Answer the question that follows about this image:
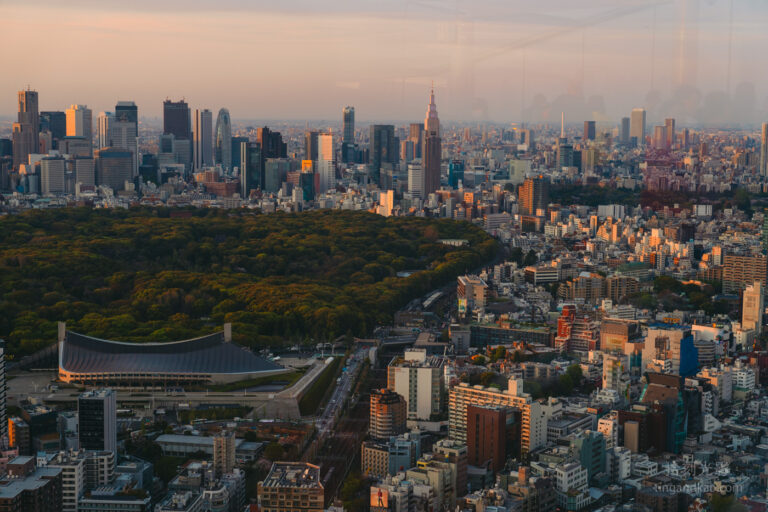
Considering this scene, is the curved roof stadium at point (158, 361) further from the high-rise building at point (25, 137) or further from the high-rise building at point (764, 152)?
the high-rise building at point (25, 137)

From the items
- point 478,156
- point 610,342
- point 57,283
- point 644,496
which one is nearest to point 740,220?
point 478,156

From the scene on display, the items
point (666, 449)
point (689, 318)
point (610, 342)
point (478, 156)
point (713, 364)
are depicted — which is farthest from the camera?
point (478, 156)

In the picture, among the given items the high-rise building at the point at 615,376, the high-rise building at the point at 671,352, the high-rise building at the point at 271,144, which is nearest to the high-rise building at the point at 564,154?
the high-rise building at the point at 271,144

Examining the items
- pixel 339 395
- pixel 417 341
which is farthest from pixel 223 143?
pixel 339 395

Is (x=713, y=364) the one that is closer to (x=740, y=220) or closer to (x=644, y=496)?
(x=644, y=496)

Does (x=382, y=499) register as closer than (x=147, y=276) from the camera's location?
Yes

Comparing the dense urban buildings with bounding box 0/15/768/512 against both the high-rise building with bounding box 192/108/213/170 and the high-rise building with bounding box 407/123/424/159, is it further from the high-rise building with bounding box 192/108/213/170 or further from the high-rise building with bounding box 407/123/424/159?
the high-rise building with bounding box 192/108/213/170

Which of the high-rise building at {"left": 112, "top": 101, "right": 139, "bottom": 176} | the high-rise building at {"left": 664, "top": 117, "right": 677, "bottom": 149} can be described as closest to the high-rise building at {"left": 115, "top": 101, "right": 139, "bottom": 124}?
the high-rise building at {"left": 112, "top": 101, "right": 139, "bottom": 176}
